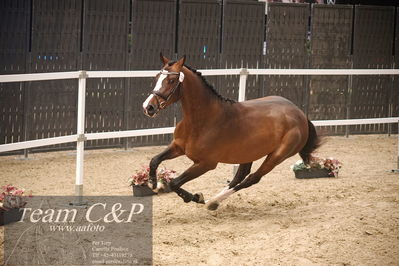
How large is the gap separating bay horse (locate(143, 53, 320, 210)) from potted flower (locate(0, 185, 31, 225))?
4.69 feet

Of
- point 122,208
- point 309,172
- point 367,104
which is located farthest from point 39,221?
point 367,104

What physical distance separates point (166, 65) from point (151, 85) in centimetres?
610

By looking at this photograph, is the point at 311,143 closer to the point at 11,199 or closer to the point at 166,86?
the point at 166,86

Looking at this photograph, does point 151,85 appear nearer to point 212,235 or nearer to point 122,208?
point 122,208

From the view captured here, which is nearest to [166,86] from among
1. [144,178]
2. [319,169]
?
[144,178]

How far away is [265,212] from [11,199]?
2.86 meters

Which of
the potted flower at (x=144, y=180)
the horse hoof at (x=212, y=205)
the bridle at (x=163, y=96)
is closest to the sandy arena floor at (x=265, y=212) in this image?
the horse hoof at (x=212, y=205)

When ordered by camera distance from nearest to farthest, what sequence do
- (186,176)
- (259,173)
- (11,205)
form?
1. (11,205)
2. (186,176)
3. (259,173)

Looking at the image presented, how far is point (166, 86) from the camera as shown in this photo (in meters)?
8.06

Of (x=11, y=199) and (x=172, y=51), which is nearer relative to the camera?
(x=11, y=199)

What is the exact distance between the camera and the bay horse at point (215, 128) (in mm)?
8180

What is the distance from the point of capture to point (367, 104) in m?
17.0

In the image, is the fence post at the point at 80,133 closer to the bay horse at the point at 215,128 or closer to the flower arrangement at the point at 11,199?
the flower arrangement at the point at 11,199

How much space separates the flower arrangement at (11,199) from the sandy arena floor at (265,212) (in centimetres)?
143
